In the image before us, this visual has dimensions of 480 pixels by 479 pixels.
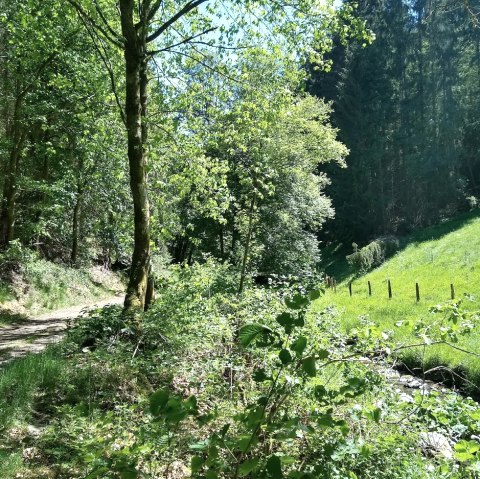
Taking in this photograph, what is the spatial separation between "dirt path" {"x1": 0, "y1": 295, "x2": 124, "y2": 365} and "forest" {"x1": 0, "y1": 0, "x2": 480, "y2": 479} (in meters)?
0.08

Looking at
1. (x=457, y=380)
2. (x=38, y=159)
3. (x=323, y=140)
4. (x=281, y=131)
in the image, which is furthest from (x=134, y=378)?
(x=323, y=140)

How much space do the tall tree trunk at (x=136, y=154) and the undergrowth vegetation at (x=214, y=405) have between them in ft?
2.82

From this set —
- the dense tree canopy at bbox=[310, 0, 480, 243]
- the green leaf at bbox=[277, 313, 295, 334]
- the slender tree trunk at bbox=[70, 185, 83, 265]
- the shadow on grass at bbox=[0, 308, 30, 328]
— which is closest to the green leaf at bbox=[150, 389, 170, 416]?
the green leaf at bbox=[277, 313, 295, 334]

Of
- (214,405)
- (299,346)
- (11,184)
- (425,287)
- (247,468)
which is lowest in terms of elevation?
(425,287)

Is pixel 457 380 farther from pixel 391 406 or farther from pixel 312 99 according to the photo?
pixel 312 99

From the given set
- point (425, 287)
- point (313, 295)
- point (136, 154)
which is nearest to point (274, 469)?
point (313, 295)

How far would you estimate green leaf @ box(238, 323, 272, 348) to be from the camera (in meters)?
1.67

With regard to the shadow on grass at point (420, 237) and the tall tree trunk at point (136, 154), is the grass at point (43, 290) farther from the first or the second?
the shadow on grass at point (420, 237)

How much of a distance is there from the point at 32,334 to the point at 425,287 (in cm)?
1302

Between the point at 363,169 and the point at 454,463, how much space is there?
35171 mm

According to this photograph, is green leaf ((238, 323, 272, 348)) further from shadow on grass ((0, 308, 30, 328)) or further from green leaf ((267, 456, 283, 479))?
shadow on grass ((0, 308, 30, 328))

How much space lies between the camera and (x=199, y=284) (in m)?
7.69

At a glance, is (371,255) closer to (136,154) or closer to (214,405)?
(136,154)

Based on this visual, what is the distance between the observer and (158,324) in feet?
20.3
